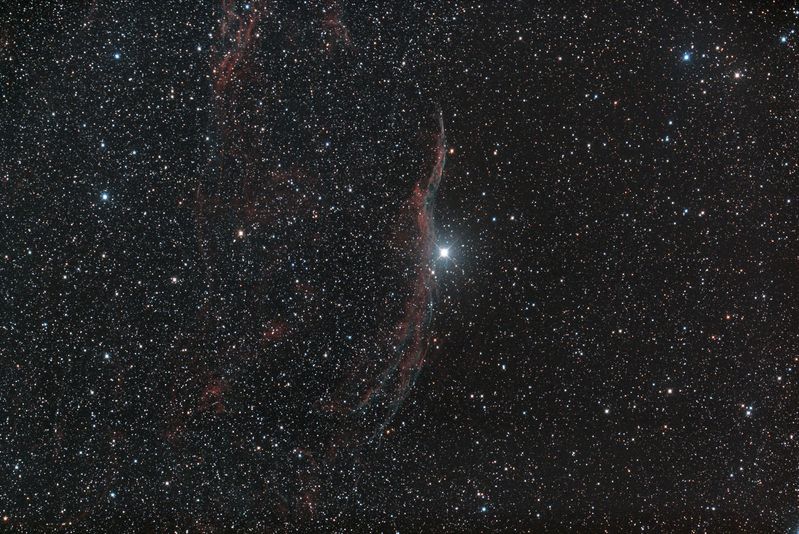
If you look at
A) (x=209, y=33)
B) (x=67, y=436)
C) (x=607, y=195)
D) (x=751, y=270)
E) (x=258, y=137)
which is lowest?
(x=751, y=270)

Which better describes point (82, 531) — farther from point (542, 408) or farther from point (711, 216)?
point (711, 216)

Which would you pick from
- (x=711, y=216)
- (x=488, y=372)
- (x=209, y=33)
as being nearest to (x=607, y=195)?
(x=711, y=216)

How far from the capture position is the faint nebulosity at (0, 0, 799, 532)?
0.60m

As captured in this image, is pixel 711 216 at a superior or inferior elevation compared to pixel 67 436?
inferior

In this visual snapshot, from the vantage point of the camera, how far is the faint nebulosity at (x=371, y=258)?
596 millimetres

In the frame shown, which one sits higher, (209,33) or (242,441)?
(209,33)

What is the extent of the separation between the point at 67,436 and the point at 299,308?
0.29 m

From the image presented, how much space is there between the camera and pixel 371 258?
61cm

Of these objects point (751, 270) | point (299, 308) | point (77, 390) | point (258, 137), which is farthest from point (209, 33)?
point (751, 270)

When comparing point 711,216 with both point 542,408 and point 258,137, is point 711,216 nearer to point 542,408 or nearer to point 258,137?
point 542,408

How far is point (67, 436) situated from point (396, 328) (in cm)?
38

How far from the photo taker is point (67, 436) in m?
0.60

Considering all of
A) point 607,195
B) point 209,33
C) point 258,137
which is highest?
point 209,33

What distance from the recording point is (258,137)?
0.60 m
